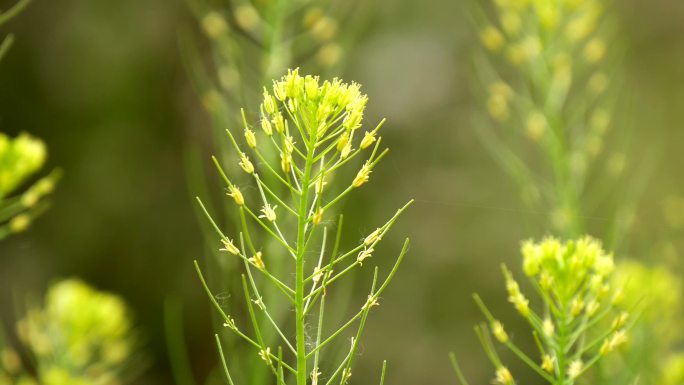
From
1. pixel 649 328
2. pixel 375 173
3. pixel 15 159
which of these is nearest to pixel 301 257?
pixel 15 159

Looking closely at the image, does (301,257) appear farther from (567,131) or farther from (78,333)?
(567,131)

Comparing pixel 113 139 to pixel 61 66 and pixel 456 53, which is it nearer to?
pixel 61 66

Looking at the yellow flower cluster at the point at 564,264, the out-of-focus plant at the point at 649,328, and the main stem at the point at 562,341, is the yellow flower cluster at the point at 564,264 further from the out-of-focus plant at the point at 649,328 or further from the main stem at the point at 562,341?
the out-of-focus plant at the point at 649,328

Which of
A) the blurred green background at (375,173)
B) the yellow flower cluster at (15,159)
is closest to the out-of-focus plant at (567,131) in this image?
the blurred green background at (375,173)

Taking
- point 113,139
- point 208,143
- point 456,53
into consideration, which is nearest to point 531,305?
point 456,53

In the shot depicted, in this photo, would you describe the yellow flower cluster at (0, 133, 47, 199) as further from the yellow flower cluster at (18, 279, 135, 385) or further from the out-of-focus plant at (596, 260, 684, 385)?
the out-of-focus plant at (596, 260, 684, 385)

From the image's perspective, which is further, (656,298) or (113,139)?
(113,139)

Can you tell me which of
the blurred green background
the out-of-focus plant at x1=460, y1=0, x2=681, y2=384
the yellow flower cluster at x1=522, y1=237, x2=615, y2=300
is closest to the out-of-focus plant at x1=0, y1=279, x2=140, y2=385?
the out-of-focus plant at x1=460, y1=0, x2=681, y2=384

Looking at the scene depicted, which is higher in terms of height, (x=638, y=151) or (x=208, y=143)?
(x=208, y=143)
